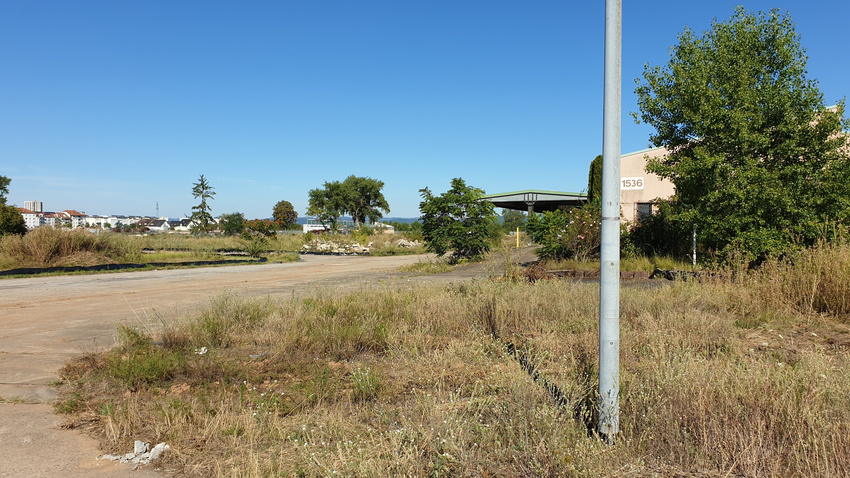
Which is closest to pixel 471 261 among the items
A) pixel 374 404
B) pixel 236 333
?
pixel 236 333

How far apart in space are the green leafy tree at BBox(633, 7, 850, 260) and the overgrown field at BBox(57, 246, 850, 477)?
15.0 ft

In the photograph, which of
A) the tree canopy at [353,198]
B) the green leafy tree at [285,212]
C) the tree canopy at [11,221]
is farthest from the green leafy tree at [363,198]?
the tree canopy at [11,221]

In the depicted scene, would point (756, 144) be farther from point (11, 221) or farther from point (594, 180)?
point (11, 221)

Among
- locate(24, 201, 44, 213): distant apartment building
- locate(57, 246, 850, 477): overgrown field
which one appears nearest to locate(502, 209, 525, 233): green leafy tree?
locate(57, 246, 850, 477): overgrown field

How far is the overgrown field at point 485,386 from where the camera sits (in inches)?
125

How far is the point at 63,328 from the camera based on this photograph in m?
8.43

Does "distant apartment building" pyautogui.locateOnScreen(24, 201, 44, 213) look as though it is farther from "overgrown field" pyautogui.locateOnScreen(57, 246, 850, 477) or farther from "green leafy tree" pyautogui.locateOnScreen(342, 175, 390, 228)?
"overgrown field" pyautogui.locateOnScreen(57, 246, 850, 477)

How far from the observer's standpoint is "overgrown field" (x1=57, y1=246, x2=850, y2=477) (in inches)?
125

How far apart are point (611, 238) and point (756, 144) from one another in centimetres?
1158

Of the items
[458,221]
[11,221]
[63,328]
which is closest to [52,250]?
[11,221]

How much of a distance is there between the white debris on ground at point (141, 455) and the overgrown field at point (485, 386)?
0.13m

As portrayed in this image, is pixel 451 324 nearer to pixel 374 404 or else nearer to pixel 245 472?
pixel 374 404

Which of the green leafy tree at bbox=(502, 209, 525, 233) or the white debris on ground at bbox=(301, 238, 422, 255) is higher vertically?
the green leafy tree at bbox=(502, 209, 525, 233)

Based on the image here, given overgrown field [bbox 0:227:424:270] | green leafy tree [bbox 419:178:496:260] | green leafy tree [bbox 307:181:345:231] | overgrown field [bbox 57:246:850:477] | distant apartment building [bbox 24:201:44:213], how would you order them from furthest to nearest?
distant apartment building [bbox 24:201:44:213], green leafy tree [bbox 307:181:345:231], green leafy tree [bbox 419:178:496:260], overgrown field [bbox 0:227:424:270], overgrown field [bbox 57:246:850:477]
